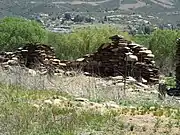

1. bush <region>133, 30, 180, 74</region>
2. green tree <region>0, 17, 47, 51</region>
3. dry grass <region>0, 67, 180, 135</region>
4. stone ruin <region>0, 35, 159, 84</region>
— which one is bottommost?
bush <region>133, 30, 180, 74</region>

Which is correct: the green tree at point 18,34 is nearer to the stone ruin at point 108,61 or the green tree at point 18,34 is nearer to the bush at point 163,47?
the bush at point 163,47

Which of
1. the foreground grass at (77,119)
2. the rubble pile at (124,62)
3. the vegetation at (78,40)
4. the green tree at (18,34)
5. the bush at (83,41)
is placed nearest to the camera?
the foreground grass at (77,119)

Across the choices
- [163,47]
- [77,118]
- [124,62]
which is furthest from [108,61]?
[163,47]

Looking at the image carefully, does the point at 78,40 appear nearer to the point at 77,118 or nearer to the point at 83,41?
the point at 83,41

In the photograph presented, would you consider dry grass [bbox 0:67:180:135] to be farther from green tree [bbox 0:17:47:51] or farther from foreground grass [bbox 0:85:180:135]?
green tree [bbox 0:17:47:51]

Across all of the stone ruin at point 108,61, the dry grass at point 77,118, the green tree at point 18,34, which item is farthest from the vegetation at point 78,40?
the dry grass at point 77,118

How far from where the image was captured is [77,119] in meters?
8.93

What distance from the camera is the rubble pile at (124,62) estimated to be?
85.4 feet

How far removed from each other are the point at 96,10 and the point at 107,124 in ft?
614

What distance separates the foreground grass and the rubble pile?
15.1 metres

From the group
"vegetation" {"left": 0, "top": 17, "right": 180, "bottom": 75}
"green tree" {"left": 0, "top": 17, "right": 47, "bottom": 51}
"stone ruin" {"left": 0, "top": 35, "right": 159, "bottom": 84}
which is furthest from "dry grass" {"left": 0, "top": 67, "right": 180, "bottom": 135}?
"green tree" {"left": 0, "top": 17, "right": 47, "bottom": 51}

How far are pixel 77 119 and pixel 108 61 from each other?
18.6 m

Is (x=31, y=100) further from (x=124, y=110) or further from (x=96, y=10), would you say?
(x=96, y=10)

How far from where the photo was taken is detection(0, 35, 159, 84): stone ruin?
2609 centimetres
